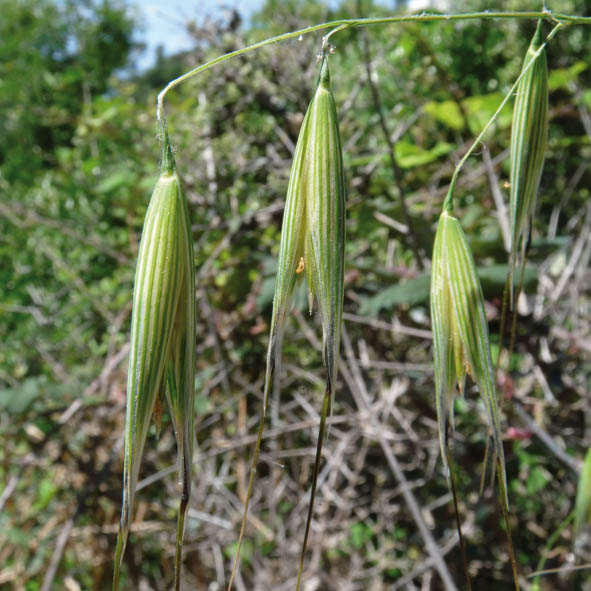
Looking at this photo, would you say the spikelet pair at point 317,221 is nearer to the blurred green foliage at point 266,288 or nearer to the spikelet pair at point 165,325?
the spikelet pair at point 165,325

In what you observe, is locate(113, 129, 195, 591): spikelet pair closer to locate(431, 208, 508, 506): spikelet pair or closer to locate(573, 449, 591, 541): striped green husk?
locate(431, 208, 508, 506): spikelet pair

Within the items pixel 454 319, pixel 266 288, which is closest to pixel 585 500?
pixel 454 319

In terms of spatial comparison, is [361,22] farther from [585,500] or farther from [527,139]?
[585,500]

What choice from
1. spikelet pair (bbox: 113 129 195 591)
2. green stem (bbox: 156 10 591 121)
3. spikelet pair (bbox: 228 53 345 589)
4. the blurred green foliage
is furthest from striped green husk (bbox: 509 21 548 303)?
the blurred green foliage

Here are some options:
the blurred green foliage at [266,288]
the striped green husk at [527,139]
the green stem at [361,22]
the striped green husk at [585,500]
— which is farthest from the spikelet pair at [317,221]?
the blurred green foliage at [266,288]

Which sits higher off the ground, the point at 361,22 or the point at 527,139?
the point at 361,22

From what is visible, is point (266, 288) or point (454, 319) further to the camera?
point (266, 288)

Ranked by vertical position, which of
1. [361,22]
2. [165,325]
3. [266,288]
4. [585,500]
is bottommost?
[585,500]
